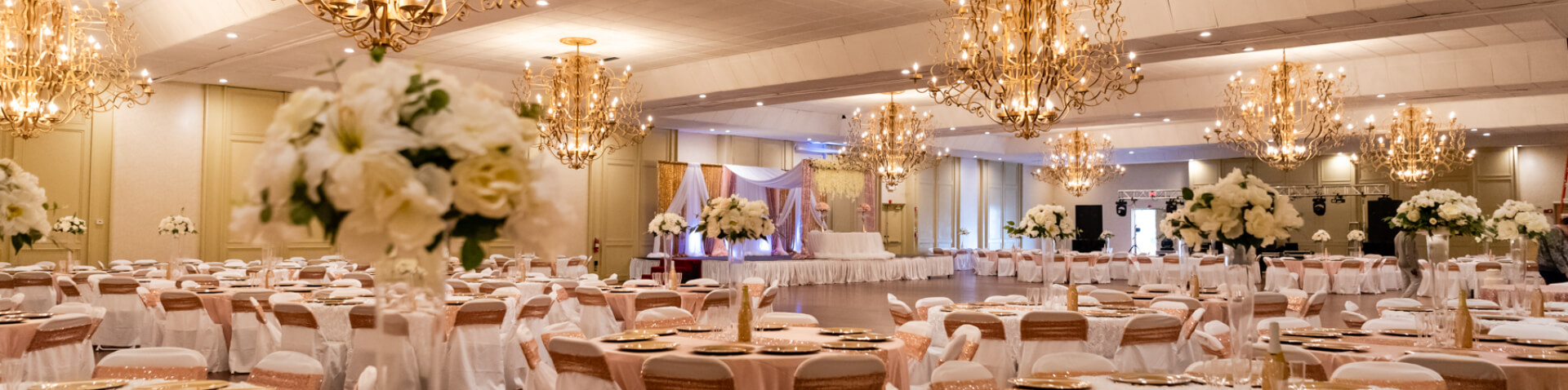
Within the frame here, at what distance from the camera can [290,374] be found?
4027 mm

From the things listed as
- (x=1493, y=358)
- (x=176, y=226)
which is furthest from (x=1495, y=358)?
(x=176, y=226)

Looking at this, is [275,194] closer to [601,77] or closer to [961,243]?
[601,77]

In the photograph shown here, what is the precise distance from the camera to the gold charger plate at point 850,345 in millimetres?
4832

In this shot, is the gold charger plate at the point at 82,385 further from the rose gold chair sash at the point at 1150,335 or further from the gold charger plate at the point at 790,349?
the rose gold chair sash at the point at 1150,335

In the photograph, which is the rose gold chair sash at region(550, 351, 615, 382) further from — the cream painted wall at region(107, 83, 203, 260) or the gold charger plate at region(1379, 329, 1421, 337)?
the cream painted wall at region(107, 83, 203, 260)

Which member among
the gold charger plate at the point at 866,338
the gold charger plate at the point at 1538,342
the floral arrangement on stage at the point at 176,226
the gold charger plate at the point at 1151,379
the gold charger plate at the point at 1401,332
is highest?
the floral arrangement on stage at the point at 176,226

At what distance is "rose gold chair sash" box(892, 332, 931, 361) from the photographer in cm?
567

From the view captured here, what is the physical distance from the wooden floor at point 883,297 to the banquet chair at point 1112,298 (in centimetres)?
264

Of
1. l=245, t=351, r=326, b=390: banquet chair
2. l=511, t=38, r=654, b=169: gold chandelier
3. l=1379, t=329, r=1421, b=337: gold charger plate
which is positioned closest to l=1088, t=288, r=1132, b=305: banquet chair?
l=1379, t=329, r=1421, b=337: gold charger plate

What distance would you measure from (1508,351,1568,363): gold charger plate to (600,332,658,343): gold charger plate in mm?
3641

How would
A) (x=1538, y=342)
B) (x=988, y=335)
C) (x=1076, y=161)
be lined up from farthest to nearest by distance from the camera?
1. (x=1076, y=161)
2. (x=988, y=335)
3. (x=1538, y=342)

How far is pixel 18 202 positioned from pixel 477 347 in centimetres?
333

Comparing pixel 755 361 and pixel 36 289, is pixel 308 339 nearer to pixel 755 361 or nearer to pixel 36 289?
pixel 755 361

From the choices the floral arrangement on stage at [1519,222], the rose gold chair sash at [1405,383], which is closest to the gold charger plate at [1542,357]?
the rose gold chair sash at [1405,383]
